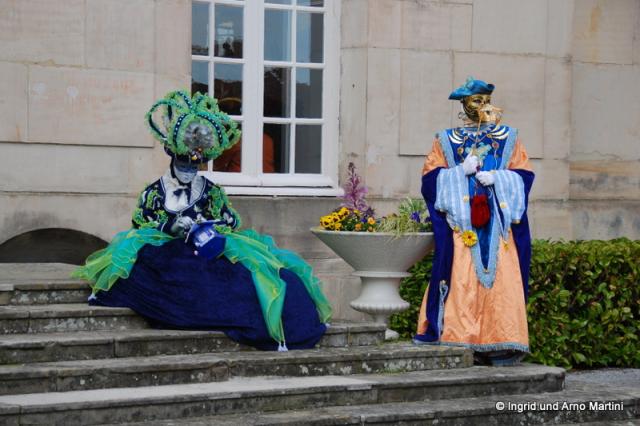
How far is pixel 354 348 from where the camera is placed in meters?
8.09

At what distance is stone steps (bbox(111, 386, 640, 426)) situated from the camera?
6.78 m

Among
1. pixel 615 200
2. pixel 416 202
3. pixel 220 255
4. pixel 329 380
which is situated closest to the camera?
pixel 329 380

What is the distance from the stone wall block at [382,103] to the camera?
10.6 meters

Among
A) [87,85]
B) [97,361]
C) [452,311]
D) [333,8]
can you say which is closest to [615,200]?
[333,8]

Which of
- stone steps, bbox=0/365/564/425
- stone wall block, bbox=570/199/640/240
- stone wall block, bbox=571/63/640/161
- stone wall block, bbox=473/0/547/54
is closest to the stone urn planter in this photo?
stone steps, bbox=0/365/564/425

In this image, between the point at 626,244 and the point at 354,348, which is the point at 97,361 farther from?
the point at 626,244

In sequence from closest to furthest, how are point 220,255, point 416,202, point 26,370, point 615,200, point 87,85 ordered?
1. point 26,370
2. point 220,255
3. point 416,202
4. point 87,85
5. point 615,200

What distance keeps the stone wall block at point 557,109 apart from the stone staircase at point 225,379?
136 inches

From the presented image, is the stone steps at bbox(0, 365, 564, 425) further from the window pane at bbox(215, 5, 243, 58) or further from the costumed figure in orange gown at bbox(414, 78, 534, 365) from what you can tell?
the window pane at bbox(215, 5, 243, 58)

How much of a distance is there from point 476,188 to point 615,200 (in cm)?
382

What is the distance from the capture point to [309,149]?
35.6 ft

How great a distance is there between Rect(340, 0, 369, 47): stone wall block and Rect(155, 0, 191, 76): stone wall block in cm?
→ 140

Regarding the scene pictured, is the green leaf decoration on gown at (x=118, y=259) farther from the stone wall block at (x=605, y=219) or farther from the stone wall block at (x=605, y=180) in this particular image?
the stone wall block at (x=605, y=180)

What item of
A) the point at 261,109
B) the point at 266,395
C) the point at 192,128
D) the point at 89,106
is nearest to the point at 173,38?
the point at 89,106
